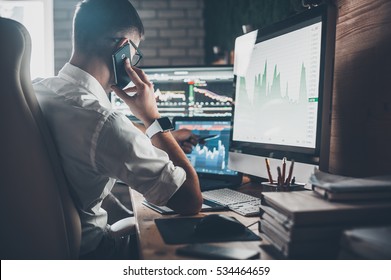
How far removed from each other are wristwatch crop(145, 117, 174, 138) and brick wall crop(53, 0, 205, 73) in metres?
2.59

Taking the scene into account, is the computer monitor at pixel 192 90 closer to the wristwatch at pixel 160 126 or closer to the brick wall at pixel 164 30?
the wristwatch at pixel 160 126

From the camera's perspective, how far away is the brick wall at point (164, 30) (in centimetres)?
371

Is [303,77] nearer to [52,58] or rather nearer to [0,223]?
[0,223]

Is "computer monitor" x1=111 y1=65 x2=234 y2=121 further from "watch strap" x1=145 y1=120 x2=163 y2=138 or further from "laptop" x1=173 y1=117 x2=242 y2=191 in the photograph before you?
"watch strap" x1=145 y1=120 x2=163 y2=138

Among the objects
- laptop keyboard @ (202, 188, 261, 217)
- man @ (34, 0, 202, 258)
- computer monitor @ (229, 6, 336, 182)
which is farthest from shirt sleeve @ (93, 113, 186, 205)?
computer monitor @ (229, 6, 336, 182)

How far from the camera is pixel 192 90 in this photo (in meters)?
1.94

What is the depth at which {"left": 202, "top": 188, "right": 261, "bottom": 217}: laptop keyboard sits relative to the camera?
113 cm

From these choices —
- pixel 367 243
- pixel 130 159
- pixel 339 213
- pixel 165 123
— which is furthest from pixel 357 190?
pixel 165 123

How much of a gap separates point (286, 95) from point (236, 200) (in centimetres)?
33

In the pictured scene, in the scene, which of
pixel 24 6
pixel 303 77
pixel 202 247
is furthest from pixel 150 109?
pixel 24 6

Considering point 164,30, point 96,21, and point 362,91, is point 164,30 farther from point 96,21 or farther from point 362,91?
point 362,91

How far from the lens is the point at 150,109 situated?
128 centimetres

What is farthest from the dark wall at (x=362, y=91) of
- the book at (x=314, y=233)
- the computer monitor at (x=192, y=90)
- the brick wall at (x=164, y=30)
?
the brick wall at (x=164, y=30)
